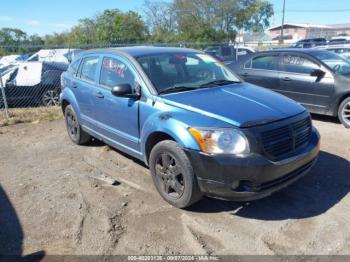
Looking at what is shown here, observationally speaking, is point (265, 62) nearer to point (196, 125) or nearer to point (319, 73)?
point (319, 73)

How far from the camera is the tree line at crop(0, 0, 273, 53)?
137 ft

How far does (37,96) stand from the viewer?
381 inches

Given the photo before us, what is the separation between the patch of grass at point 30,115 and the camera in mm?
8523

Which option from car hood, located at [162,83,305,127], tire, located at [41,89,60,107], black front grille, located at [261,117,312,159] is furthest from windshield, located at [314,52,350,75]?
tire, located at [41,89,60,107]

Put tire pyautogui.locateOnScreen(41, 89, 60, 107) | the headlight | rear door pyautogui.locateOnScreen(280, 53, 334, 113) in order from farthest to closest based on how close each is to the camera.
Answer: tire pyautogui.locateOnScreen(41, 89, 60, 107) → rear door pyautogui.locateOnScreen(280, 53, 334, 113) → the headlight

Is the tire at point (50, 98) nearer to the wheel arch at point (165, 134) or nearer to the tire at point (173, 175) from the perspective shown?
the wheel arch at point (165, 134)

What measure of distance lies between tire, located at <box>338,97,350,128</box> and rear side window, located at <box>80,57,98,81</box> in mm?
4813

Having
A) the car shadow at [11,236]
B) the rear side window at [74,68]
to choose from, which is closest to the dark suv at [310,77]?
the rear side window at [74,68]

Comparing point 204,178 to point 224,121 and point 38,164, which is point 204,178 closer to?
point 224,121

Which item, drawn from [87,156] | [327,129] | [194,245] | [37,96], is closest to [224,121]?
[194,245]

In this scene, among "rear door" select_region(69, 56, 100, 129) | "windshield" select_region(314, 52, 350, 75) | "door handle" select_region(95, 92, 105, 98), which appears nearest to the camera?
"door handle" select_region(95, 92, 105, 98)

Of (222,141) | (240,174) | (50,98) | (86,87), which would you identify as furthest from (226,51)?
(240,174)

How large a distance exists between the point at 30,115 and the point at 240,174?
23.8 ft

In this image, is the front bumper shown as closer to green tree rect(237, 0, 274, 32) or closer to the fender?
the fender
